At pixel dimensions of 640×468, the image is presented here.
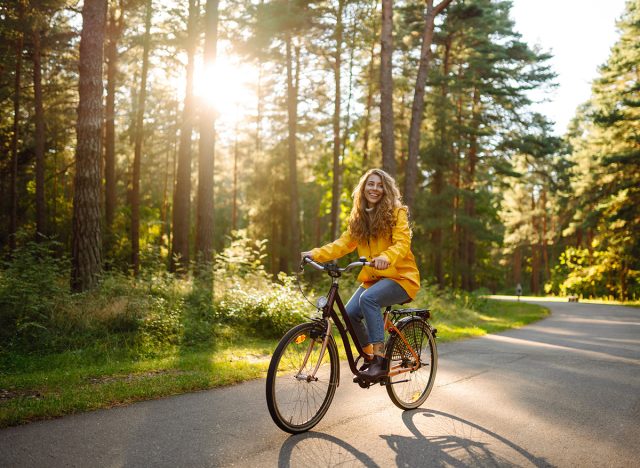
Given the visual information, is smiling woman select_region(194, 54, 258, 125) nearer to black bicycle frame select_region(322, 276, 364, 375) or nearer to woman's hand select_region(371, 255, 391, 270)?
black bicycle frame select_region(322, 276, 364, 375)

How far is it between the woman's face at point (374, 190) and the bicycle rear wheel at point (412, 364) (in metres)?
1.31

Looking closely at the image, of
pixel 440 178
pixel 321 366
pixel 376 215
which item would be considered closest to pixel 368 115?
pixel 440 178

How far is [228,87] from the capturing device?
25.3m

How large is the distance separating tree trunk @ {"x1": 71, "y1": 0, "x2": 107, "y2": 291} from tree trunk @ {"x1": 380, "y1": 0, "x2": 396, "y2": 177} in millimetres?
8407

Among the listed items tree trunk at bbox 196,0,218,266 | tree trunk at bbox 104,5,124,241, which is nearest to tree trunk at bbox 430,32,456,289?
tree trunk at bbox 196,0,218,266

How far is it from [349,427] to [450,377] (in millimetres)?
2752

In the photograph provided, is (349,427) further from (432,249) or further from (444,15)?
(444,15)

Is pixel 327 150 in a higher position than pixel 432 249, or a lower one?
higher

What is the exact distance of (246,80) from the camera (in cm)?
3002

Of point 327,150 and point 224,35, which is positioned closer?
point 224,35

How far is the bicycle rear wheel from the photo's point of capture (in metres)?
5.23

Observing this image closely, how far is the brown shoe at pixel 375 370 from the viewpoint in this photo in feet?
15.9

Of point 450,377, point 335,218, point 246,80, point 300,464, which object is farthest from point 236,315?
point 246,80

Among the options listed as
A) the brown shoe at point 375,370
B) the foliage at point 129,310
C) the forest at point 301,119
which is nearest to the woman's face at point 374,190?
the brown shoe at point 375,370
